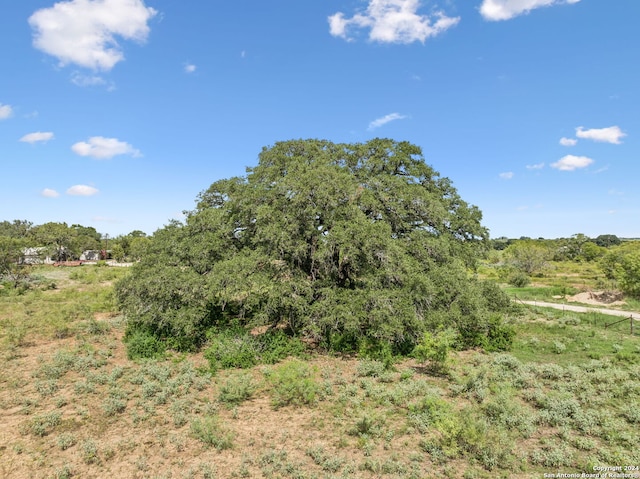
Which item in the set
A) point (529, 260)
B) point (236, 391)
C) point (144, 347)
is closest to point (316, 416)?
point (236, 391)

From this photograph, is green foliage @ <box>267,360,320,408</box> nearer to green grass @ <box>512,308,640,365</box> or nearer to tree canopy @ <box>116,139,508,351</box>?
tree canopy @ <box>116,139,508,351</box>

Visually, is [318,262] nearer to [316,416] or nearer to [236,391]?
[236,391]

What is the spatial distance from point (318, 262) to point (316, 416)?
811 cm

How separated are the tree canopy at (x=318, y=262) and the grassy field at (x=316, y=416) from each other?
1.90 meters

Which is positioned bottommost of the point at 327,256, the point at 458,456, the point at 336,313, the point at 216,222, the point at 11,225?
the point at 458,456

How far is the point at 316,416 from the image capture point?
10500 mm

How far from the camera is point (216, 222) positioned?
58.3 feet

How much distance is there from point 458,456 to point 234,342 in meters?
10.1

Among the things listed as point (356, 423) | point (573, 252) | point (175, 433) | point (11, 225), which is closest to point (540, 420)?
point (356, 423)

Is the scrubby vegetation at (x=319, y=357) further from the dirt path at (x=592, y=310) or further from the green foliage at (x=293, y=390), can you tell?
the dirt path at (x=592, y=310)

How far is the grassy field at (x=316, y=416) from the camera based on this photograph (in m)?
8.02

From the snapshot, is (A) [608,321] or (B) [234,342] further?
(A) [608,321]

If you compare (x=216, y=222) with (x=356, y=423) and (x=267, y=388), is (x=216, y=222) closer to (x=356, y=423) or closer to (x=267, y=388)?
(x=267, y=388)

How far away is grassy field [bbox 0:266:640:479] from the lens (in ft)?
26.3
